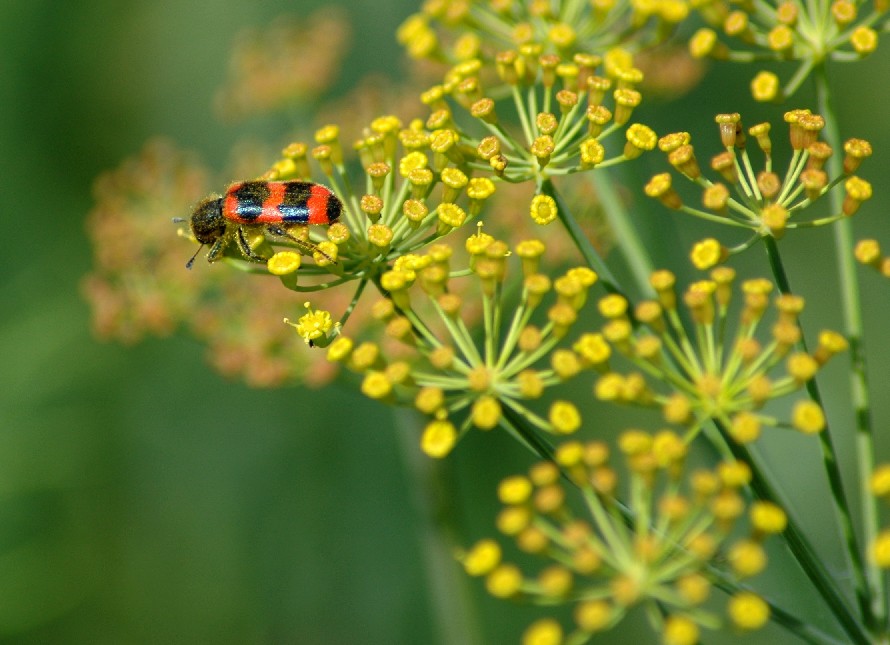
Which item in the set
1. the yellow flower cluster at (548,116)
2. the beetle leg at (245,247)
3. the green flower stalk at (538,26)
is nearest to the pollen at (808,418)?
the yellow flower cluster at (548,116)

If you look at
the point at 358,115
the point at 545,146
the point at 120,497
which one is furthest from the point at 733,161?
the point at 120,497

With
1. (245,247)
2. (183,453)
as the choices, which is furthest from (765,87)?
(183,453)

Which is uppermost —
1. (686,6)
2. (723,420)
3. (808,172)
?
(686,6)

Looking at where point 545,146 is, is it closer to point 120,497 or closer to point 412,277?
point 412,277

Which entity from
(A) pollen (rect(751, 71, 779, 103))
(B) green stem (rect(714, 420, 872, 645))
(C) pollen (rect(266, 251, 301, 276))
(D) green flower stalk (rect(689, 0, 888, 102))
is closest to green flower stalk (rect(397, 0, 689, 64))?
(D) green flower stalk (rect(689, 0, 888, 102))

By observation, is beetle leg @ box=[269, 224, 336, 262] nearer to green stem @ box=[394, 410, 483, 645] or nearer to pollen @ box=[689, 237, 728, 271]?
pollen @ box=[689, 237, 728, 271]

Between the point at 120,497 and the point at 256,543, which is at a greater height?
the point at 120,497
